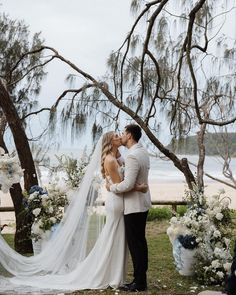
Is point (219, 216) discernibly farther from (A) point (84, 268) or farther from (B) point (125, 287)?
→ (A) point (84, 268)

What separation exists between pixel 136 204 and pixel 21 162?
230 centimetres

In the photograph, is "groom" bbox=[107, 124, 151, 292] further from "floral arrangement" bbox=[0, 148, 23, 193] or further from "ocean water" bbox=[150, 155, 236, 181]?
"ocean water" bbox=[150, 155, 236, 181]

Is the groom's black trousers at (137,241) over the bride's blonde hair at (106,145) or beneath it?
beneath

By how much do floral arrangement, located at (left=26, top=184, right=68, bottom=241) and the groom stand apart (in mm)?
1166

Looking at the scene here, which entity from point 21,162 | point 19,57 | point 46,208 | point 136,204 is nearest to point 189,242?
point 136,204

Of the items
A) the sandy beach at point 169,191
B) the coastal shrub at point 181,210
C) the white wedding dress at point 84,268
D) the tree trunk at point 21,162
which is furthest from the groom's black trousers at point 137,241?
the sandy beach at point 169,191

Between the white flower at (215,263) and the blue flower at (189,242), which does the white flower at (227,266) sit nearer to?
the white flower at (215,263)

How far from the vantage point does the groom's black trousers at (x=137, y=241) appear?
447 centimetres

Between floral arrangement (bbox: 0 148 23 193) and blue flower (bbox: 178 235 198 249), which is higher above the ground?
floral arrangement (bbox: 0 148 23 193)

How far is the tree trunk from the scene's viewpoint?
626cm

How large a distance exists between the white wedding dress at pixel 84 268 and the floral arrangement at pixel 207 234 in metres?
0.66

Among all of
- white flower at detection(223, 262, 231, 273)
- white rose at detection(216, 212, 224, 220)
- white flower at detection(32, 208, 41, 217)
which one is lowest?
white flower at detection(223, 262, 231, 273)

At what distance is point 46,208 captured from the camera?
18.1ft

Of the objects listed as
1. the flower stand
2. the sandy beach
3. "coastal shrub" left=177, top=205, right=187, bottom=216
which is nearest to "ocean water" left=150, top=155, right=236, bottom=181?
the sandy beach
